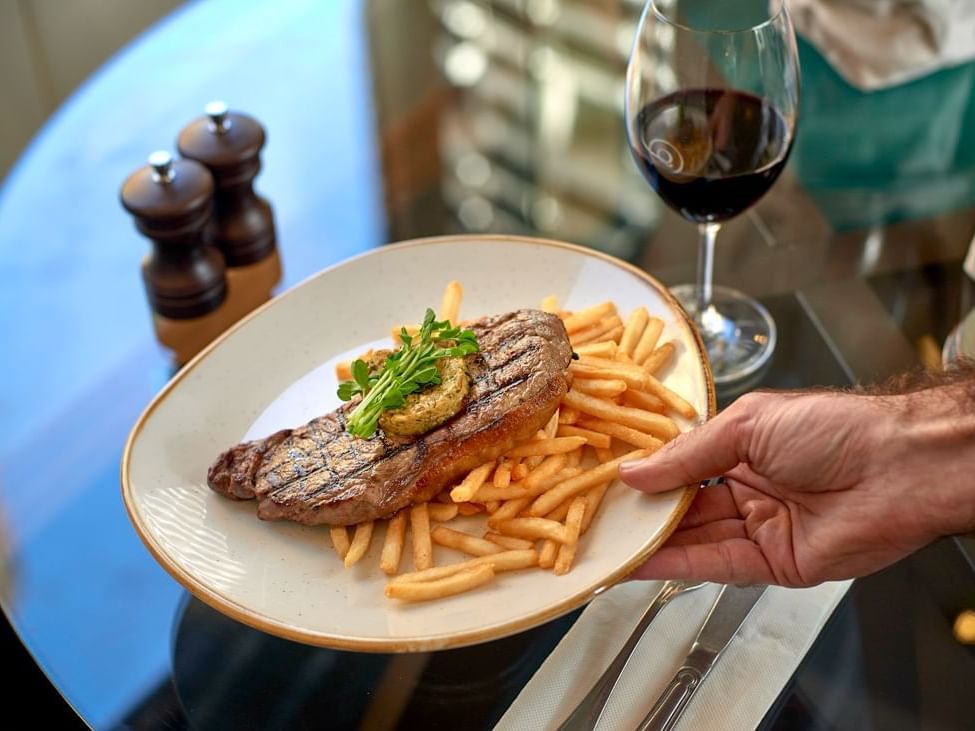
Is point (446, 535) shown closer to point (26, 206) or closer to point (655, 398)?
point (655, 398)

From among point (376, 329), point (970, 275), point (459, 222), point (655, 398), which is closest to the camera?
point (655, 398)

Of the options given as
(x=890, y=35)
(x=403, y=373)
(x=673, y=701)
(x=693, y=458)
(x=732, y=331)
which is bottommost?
(x=673, y=701)

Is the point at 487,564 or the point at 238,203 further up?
the point at 238,203

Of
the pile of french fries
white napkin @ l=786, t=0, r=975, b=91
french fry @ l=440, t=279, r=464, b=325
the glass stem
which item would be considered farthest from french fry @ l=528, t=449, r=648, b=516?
white napkin @ l=786, t=0, r=975, b=91

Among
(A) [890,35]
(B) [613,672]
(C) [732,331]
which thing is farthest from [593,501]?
(A) [890,35]

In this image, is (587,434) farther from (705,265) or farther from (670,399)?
(705,265)

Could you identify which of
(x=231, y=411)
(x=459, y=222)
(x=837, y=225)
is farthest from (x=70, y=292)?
(x=837, y=225)

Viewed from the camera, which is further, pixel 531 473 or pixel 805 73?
pixel 805 73

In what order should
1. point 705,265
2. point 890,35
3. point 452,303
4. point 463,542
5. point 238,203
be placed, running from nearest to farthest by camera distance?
point 463,542, point 452,303, point 705,265, point 238,203, point 890,35
